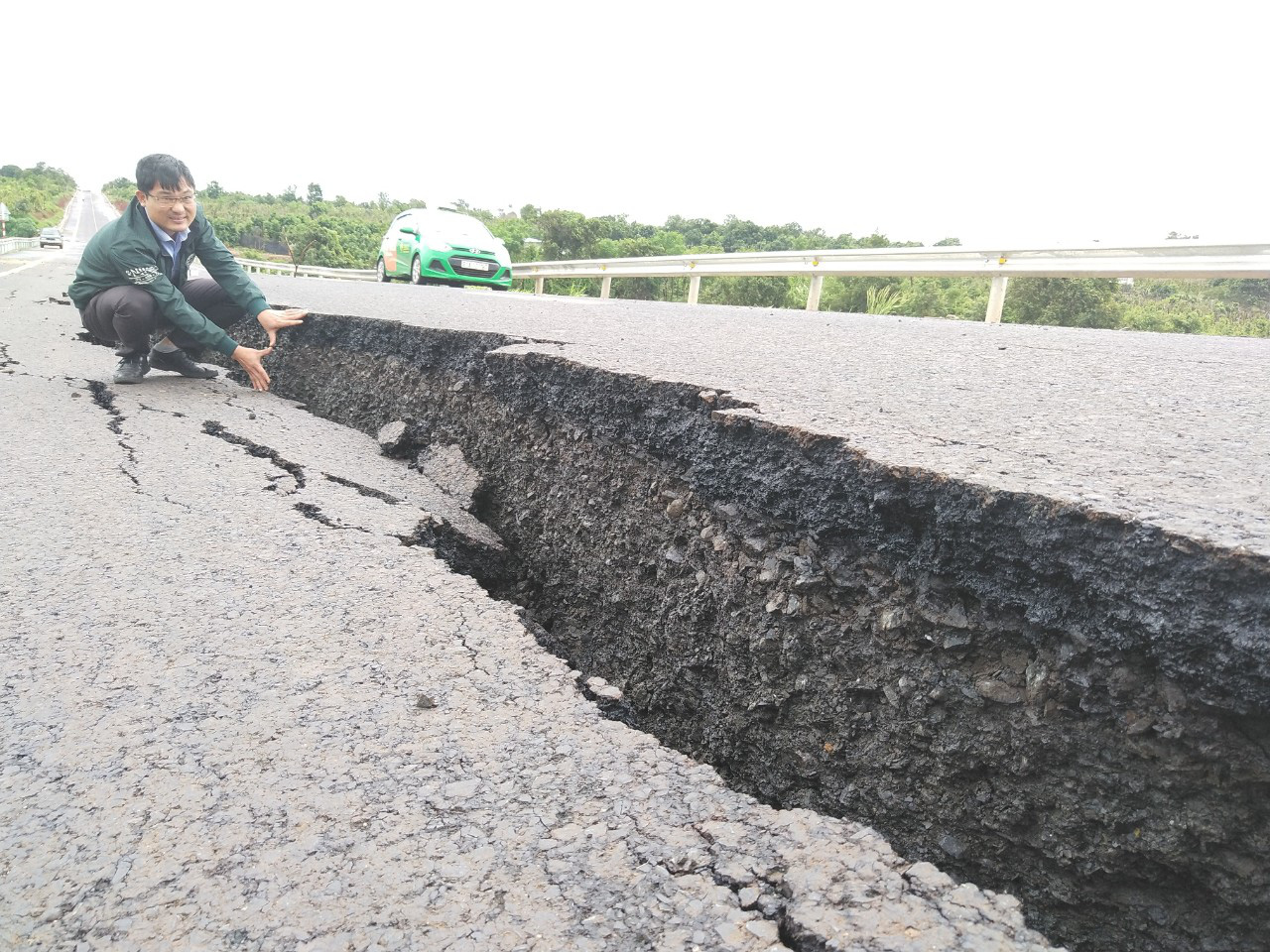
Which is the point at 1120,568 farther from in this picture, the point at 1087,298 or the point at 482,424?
the point at 1087,298

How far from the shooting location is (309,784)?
129 cm

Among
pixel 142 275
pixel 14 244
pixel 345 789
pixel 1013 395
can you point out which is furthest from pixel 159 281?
pixel 14 244

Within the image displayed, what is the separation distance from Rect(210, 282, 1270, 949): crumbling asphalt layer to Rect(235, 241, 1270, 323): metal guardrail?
4.05 m

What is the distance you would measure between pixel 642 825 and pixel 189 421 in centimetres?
303

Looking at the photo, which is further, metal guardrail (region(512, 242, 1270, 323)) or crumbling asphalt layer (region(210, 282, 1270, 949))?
metal guardrail (region(512, 242, 1270, 323))

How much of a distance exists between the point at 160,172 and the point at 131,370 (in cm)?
106

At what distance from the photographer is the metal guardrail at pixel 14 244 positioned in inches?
986

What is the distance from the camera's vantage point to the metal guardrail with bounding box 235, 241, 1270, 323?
18.3 feet

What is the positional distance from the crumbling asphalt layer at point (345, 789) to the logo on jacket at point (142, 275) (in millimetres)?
1922

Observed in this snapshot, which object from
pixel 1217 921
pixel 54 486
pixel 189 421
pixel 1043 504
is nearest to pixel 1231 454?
pixel 1043 504

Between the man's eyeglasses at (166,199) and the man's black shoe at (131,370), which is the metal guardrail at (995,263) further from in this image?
the man's black shoe at (131,370)

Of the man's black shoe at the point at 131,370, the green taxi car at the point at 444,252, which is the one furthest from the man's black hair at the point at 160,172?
the green taxi car at the point at 444,252

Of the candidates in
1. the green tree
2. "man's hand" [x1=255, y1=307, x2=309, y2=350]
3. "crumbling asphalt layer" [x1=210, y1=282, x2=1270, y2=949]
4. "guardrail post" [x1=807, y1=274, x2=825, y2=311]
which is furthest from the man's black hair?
the green tree

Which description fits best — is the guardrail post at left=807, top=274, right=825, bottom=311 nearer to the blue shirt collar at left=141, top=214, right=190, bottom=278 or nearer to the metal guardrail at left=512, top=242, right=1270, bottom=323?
the metal guardrail at left=512, top=242, right=1270, bottom=323
